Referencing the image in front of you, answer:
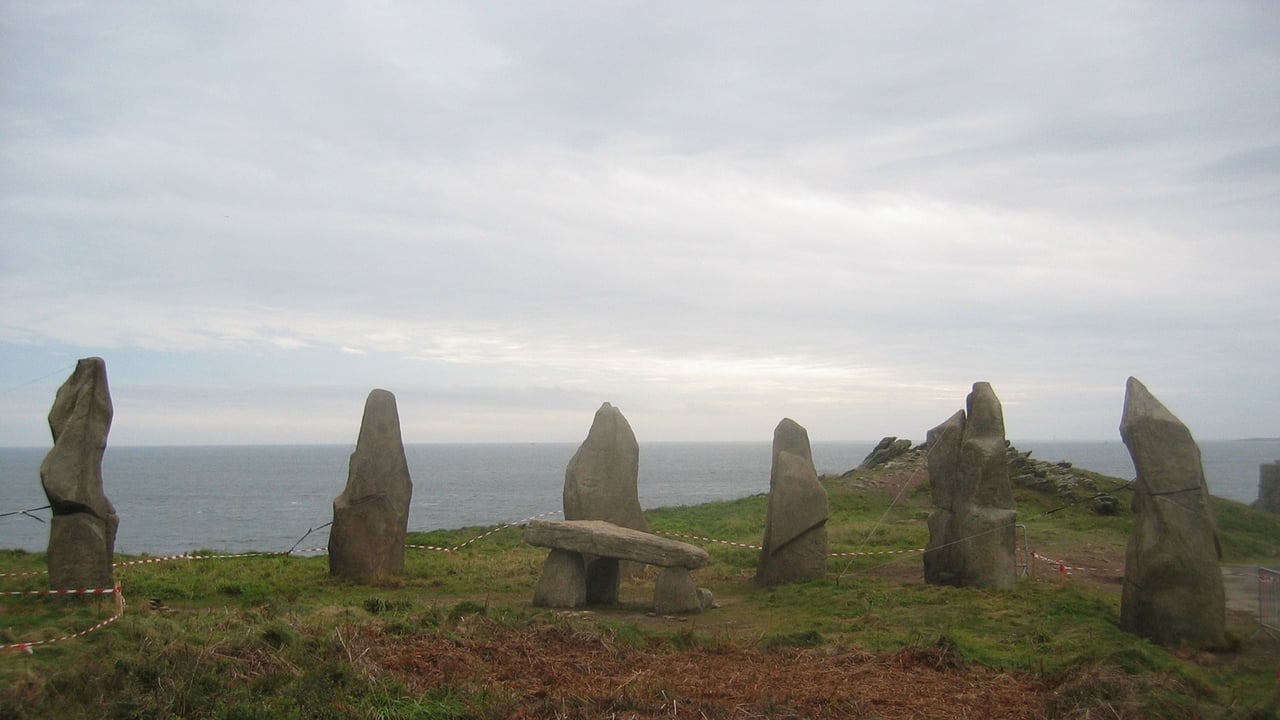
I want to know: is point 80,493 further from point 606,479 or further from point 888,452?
point 888,452

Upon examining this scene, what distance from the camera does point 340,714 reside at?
8.08 meters

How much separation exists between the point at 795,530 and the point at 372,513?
7.36 meters

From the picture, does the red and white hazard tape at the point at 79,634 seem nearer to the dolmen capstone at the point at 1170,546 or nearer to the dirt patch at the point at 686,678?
the dirt patch at the point at 686,678

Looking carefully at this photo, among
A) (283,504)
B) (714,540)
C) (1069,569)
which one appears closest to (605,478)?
(714,540)

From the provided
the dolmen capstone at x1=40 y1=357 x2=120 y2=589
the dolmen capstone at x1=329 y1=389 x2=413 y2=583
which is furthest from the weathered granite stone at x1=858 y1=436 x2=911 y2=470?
the dolmen capstone at x1=40 y1=357 x2=120 y2=589

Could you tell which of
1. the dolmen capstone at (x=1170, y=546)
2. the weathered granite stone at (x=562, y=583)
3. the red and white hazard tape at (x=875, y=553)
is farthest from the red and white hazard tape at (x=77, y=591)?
the dolmen capstone at (x=1170, y=546)

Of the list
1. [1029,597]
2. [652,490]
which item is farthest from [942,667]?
[652,490]

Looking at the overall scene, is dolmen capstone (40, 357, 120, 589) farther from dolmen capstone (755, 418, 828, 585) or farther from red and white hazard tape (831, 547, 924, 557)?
red and white hazard tape (831, 547, 924, 557)

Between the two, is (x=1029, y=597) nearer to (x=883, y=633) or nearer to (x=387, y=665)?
(x=883, y=633)

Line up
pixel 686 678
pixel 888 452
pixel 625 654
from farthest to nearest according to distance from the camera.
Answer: pixel 888 452, pixel 625 654, pixel 686 678

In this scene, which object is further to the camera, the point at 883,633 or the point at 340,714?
the point at 883,633

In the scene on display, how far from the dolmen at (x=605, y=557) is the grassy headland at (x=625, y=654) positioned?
45 centimetres

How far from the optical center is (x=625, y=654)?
10.6 metres

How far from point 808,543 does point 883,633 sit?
4.99 metres
